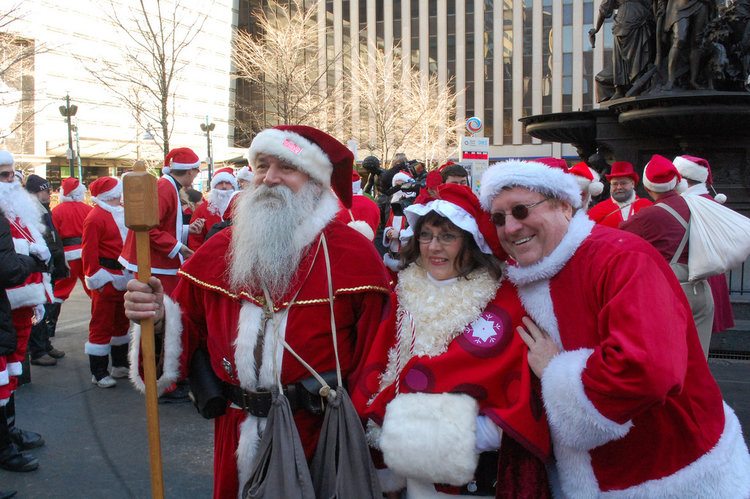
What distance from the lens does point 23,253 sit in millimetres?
4922

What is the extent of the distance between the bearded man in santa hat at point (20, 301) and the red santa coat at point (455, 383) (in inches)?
122

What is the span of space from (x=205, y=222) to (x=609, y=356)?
19.7ft

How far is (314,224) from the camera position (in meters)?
2.74

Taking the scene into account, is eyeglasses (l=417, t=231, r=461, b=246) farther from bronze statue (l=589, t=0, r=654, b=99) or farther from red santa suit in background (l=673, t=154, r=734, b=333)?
bronze statue (l=589, t=0, r=654, b=99)

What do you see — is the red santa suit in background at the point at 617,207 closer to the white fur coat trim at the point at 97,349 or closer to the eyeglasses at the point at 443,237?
the eyeglasses at the point at 443,237

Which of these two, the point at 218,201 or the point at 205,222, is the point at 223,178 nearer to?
the point at 218,201

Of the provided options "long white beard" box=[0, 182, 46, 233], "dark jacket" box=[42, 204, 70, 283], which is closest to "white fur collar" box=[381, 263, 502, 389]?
"long white beard" box=[0, 182, 46, 233]

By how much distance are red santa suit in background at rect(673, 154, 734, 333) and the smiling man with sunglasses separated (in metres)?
A: 2.94

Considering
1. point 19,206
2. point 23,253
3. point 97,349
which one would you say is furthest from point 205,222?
point 23,253

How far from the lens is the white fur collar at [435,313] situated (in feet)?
7.83

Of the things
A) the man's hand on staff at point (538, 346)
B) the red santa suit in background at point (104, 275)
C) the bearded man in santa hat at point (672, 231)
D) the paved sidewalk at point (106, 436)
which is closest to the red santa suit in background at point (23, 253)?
the paved sidewalk at point (106, 436)

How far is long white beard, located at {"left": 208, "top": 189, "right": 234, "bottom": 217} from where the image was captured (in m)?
7.40

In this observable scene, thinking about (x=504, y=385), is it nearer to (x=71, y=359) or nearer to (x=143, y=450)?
(x=143, y=450)

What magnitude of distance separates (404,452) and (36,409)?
191 inches
